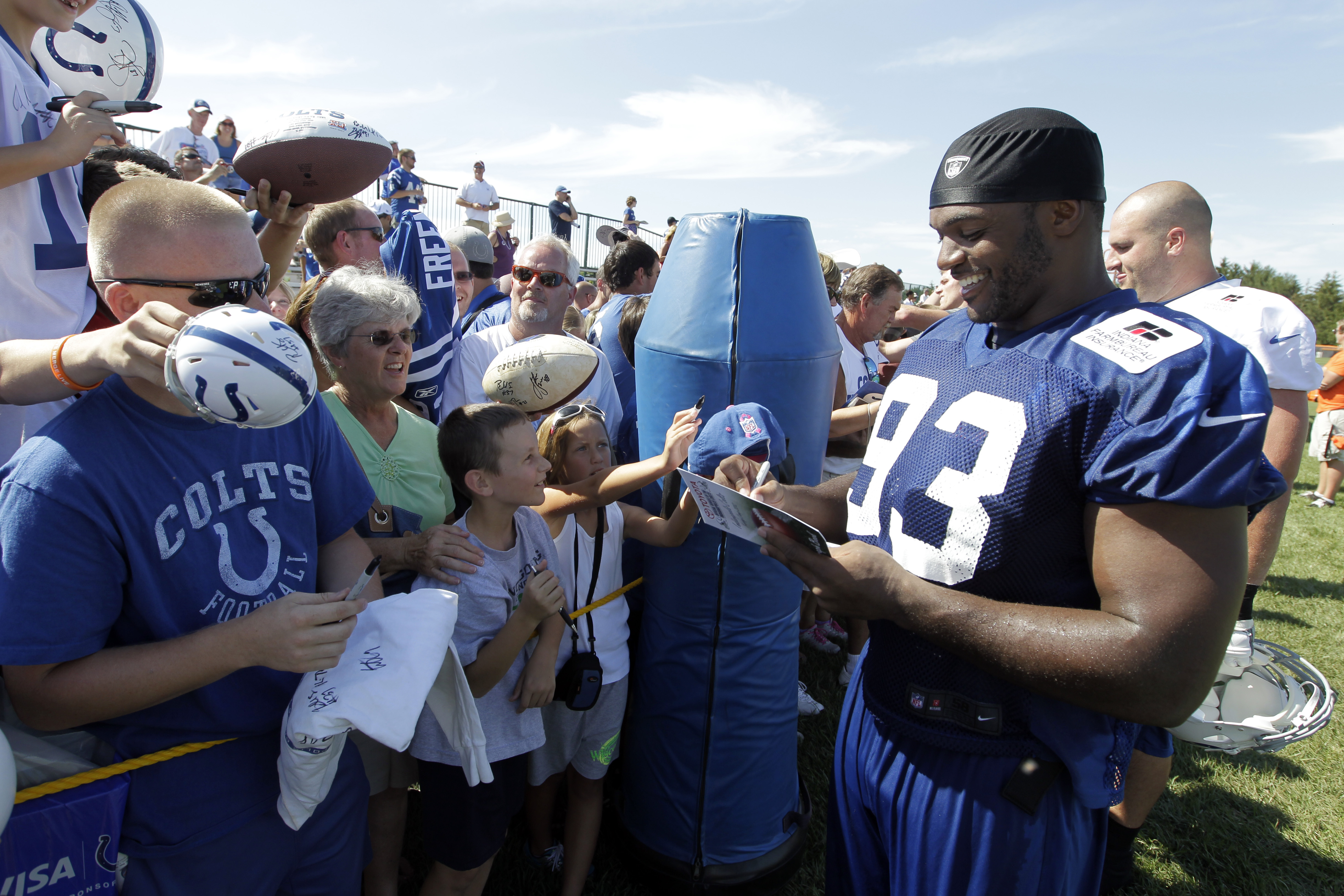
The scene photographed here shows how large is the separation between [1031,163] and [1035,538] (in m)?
0.74

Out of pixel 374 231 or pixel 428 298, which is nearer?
pixel 374 231

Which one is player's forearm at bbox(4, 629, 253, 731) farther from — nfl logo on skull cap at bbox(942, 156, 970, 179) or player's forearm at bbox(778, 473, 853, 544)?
nfl logo on skull cap at bbox(942, 156, 970, 179)

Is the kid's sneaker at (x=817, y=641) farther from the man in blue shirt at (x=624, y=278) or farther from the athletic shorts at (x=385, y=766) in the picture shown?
the athletic shorts at (x=385, y=766)

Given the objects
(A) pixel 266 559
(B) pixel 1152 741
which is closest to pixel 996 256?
(B) pixel 1152 741

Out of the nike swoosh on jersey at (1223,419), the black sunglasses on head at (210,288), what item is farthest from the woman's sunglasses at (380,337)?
the nike swoosh on jersey at (1223,419)

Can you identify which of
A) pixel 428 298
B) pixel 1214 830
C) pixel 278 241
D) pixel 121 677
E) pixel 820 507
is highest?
pixel 278 241

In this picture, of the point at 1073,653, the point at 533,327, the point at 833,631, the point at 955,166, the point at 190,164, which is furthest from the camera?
the point at 190,164

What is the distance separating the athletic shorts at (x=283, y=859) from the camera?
1.50 m

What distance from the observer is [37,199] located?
79.4 inches

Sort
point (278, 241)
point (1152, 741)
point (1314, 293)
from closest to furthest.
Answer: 1. point (1152, 741)
2. point (278, 241)
3. point (1314, 293)

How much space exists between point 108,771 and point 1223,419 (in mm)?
2129

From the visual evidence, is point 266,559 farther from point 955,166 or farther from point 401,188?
point 401,188

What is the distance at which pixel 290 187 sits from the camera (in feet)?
8.83

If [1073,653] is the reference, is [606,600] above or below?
below
